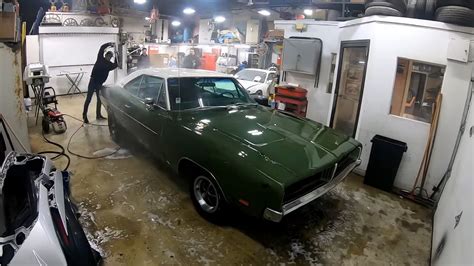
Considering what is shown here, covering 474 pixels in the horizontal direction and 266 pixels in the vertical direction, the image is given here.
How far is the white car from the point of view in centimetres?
865

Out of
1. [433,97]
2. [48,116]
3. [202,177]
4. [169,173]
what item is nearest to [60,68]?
[48,116]

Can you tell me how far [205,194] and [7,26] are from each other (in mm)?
2917

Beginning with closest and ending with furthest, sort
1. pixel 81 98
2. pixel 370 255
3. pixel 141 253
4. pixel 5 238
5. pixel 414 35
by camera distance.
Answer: pixel 5 238 < pixel 141 253 < pixel 370 255 < pixel 414 35 < pixel 81 98

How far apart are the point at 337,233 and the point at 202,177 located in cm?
147

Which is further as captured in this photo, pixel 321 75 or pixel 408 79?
pixel 321 75

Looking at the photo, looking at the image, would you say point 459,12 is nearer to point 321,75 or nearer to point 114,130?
point 321,75

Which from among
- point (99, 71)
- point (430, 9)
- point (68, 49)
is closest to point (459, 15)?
point (430, 9)

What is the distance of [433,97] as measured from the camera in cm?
392

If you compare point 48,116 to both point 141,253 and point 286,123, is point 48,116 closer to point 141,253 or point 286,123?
point 141,253

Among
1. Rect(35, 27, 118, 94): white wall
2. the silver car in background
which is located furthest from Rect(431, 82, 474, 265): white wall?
Rect(35, 27, 118, 94): white wall

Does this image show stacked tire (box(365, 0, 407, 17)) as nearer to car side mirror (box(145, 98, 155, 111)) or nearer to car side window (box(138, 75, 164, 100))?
car side window (box(138, 75, 164, 100))

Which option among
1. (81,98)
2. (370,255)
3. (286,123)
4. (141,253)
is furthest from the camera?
(81,98)

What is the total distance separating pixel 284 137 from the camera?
3.03 meters

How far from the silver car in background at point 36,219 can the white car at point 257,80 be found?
664 cm
